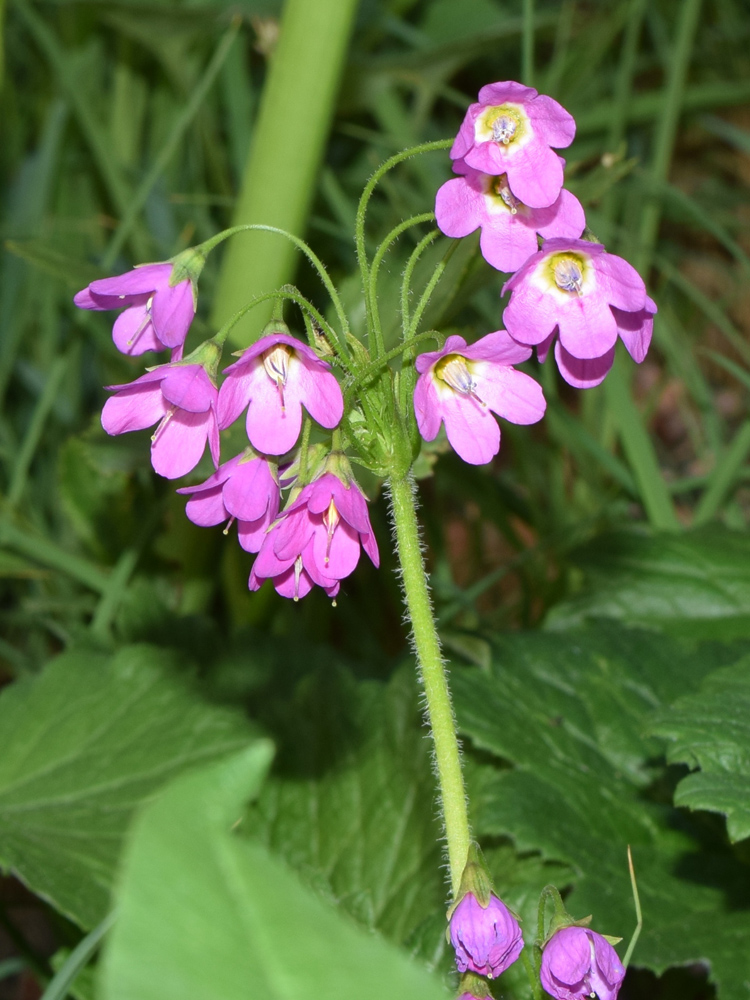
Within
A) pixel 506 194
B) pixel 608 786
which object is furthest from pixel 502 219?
pixel 608 786

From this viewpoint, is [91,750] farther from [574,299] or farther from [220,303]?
[574,299]

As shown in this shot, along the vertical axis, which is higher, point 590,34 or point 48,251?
point 590,34

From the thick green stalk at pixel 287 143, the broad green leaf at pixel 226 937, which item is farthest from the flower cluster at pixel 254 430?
the thick green stalk at pixel 287 143

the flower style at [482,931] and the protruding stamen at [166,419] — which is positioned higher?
the protruding stamen at [166,419]

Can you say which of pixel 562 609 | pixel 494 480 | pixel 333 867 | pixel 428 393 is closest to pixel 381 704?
pixel 333 867

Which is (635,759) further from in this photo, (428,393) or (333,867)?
(428,393)

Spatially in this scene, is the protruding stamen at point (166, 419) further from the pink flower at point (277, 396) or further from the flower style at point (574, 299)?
the flower style at point (574, 299)
